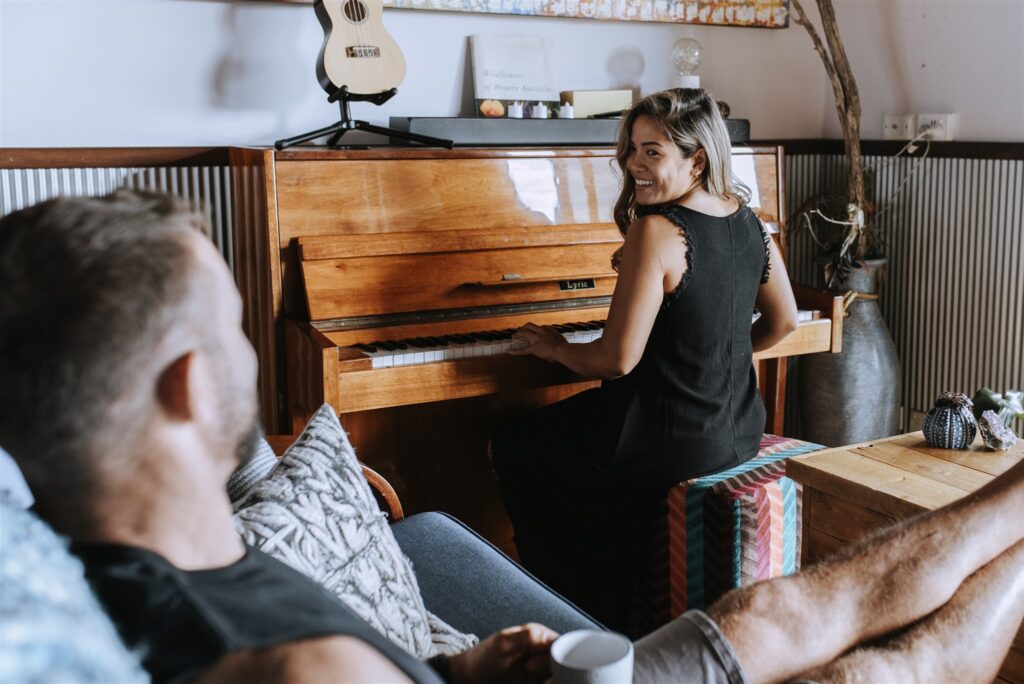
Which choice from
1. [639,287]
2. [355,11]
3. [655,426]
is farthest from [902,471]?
[355,11]

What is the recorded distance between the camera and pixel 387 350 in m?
2.43

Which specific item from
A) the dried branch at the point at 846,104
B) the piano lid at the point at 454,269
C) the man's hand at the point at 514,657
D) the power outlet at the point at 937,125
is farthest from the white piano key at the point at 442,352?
the power outlet at the point at 937,125

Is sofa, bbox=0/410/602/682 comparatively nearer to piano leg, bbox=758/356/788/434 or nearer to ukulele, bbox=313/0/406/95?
ukulele, bbox=313/0/406/95

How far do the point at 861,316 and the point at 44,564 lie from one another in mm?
3037

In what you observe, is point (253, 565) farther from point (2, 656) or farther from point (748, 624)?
point (748, 624)

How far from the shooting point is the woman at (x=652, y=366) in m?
2.23

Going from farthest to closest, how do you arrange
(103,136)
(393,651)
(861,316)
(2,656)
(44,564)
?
(861,316)
(103,136)
(393,651)
(44,564)
(2,656)

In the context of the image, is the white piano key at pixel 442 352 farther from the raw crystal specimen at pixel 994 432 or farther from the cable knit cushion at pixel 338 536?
the raw crystal specimen at pixel 994 432

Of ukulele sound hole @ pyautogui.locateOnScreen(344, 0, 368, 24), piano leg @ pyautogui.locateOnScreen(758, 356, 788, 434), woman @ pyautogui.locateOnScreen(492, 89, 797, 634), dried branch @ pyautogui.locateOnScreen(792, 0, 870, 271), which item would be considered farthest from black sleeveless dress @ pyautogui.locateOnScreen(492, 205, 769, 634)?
dried branch @ pyautogui.locateOnScreen(792, 0, 870, 271)

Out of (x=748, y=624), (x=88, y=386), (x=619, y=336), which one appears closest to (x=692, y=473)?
(x=619, y=336)

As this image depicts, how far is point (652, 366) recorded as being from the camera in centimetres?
229

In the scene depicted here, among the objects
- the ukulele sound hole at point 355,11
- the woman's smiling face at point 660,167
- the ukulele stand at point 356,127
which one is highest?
the ukulele sound hole at point 355,11

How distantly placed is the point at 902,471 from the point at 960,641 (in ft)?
2.33

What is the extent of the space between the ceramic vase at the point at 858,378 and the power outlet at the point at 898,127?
0.51m
